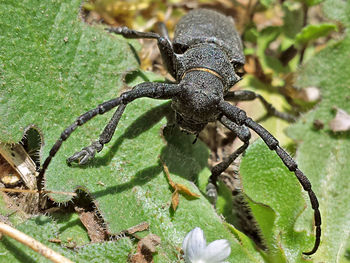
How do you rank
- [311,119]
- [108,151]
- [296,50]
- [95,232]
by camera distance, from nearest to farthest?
[95,232]
[108,151]
[311,119]
[296,50]

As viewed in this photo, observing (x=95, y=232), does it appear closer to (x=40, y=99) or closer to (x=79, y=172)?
(x=79, y=172)

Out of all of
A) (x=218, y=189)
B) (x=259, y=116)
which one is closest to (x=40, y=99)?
(x=218, y=189)

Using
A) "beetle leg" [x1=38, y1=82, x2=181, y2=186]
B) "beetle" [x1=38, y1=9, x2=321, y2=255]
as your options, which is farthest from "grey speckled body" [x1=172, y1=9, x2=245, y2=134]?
"beetle leg" [x1=38, y1=82, x2=181, y2=186]

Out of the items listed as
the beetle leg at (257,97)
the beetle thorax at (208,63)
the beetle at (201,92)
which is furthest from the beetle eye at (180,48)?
the beetle leg at (257,97)

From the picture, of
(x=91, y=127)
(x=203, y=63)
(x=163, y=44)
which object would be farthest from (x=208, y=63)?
(x=91, y=127)

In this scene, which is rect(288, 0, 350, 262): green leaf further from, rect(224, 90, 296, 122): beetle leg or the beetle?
the beetle

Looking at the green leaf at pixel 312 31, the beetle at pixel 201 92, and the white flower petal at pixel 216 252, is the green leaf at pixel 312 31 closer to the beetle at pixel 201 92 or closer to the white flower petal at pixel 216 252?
the beetle at pixel 201 92
